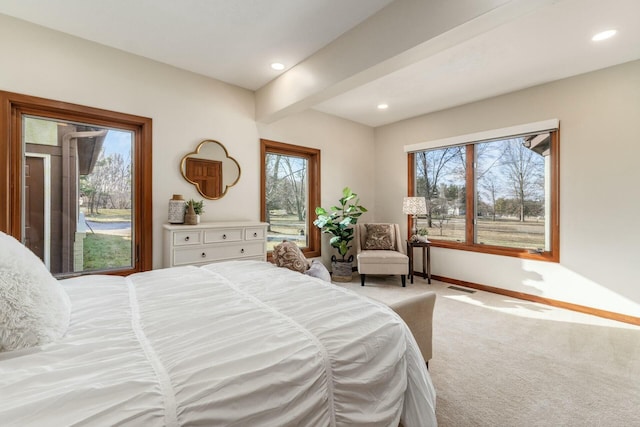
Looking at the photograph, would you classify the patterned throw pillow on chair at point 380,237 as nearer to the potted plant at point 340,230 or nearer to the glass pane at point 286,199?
the potted plant at point 340,230

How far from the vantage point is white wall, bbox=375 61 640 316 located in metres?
2.96

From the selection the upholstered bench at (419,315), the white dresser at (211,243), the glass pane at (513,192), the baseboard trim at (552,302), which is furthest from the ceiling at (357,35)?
the baseboard trim at (552,302)

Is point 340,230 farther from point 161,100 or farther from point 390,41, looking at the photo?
point 161,100

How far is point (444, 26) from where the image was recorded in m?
1.86

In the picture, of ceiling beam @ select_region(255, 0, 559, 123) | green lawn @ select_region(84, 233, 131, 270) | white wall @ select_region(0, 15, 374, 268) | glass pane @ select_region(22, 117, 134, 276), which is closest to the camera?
ceiling beam @ select_region(255, 0, 559, 123)

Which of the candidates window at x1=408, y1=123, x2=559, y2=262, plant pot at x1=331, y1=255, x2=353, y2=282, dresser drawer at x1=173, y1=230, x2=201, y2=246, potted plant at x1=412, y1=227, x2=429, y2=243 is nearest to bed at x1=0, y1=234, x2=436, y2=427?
dresser drawer at x1=173, y1=230, x2=201, y2=246

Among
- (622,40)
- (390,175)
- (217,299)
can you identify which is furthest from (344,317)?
(390,175)

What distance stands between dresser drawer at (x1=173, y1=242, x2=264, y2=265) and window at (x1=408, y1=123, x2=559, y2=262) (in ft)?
9.67

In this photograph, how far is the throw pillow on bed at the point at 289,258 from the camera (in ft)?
7.48

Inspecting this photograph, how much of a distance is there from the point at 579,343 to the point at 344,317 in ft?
8.59

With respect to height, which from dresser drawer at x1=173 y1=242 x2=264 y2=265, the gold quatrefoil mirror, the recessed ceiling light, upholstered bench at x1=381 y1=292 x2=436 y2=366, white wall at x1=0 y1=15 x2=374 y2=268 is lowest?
upholstered bench at x1=381 y1=292 x2=436 y2=366

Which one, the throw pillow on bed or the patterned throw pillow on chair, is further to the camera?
the patterned throw pillow on chair

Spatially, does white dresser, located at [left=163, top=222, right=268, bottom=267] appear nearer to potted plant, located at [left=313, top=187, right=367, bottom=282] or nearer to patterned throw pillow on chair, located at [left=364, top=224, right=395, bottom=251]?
potted plant, located at [left=313, top=187, right=367, bottom=282]

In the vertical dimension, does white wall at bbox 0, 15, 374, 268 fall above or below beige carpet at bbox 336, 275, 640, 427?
above
